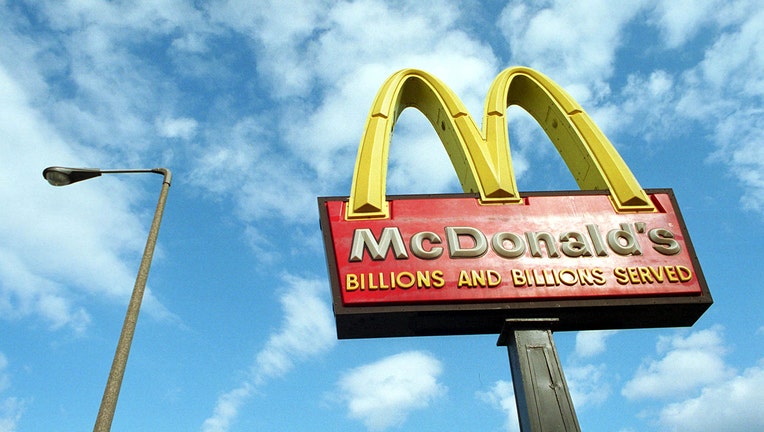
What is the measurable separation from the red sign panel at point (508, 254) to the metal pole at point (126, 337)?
2386mm

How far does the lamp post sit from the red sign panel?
7.78ft

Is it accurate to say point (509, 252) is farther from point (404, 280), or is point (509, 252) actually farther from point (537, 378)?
point (537, 378)

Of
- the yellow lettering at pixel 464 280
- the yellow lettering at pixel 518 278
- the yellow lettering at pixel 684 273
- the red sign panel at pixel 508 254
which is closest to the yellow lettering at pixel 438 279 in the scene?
the red sign panel at pixel 508 254

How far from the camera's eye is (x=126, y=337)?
534 centimetres

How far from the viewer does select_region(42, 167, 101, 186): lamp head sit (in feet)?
22.2

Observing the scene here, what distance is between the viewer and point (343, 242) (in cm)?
809

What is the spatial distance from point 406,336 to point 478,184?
2.53 meters

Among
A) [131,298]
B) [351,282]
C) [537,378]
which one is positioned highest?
[351,282]

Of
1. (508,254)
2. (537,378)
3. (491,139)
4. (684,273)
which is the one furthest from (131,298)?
(684,273)

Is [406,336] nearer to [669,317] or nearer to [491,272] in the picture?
[491,272]

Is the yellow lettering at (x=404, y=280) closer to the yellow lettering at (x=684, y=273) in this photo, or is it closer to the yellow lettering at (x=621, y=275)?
the yellow lettering at (x=621, y=275)

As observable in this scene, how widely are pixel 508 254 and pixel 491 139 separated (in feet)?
7.22

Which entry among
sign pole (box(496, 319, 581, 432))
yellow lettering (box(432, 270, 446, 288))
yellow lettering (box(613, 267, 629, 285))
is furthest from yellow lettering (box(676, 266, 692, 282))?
yellow lettering (box(432, 270, 446, 288))

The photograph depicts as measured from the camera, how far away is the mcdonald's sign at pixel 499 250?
755 cm
